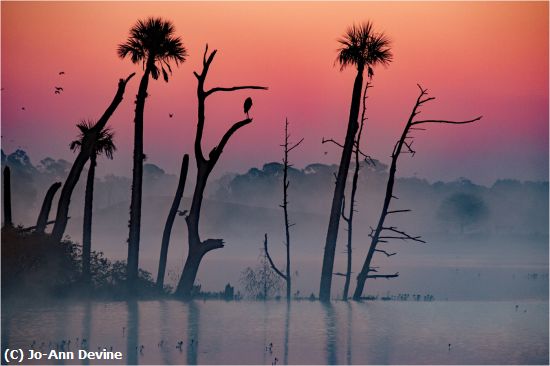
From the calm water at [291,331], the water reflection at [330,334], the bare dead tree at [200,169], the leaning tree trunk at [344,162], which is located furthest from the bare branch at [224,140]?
the water reflection at [330,334]

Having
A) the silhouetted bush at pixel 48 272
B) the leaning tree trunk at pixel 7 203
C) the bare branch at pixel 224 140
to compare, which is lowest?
the silhouetted bush at pixel 48 272

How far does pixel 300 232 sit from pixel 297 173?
86.0ft

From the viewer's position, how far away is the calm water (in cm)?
2547

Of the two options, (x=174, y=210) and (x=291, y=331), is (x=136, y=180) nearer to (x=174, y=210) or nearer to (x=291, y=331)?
(x=174, y=210)

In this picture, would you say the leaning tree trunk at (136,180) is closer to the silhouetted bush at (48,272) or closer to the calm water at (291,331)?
the silhouetted bush at (48,272)

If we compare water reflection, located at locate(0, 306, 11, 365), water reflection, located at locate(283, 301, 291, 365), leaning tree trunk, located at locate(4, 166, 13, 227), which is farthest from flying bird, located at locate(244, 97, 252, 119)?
water reflection, located at locate(0, 306, 11, 365)

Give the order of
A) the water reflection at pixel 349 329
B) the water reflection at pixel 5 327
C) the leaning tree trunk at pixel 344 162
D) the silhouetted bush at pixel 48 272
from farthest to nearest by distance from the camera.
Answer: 1. the leaning tree trunk at pixel 344 162
2. the silhouetted bush at pixel 48 272
3. the water reflection at pixel 5 327
4. the water reflection at pixel 349 329

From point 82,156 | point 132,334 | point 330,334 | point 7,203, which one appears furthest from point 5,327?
point 7,203

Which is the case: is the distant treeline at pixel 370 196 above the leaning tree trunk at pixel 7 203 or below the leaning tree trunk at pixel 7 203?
above

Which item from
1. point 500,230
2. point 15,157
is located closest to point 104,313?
point 15,157

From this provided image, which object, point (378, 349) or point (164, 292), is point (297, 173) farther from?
point (378, 349)

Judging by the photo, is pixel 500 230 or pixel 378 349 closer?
pixel 378 349

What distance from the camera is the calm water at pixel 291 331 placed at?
2547 centimetres

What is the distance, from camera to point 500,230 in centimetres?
18100
